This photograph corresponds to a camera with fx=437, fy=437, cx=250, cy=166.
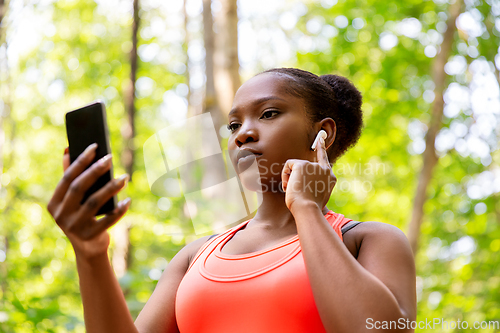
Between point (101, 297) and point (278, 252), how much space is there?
66cm

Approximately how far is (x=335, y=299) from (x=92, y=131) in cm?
85

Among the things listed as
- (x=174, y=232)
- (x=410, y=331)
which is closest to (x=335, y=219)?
(x=410, y=331)

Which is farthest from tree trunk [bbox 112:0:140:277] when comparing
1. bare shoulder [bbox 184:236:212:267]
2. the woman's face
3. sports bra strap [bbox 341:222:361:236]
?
sports bra strap [bbox 341:222:361:236]

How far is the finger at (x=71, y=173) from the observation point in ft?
3.68

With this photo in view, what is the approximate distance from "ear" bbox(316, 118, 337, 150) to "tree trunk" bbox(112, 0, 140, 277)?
6706 millimetres

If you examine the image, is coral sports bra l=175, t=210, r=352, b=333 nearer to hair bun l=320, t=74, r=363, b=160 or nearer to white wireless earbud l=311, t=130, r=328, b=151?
white wireless earbud l=311, t=130, r=328, b=151

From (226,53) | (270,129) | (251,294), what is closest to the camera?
(251,294)

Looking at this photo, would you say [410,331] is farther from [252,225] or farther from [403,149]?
[403,149]

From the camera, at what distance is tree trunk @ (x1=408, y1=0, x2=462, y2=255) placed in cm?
698

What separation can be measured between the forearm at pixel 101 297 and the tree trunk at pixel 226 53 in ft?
12.5

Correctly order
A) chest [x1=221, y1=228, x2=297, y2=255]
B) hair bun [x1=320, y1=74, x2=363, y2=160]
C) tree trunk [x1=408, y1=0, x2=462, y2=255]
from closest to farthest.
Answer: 1. chest [x1=221, y1=228, x2=297, y2=255]
2. hair bun [x1=320, y1=74, x2=363, y2=160]
3. tree trunk [x1=408, y1=0, x2=462, y2=255]

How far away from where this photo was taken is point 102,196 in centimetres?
110

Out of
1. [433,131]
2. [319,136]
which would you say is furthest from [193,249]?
[433,131]

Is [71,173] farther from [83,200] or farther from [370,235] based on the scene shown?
[370,235]
